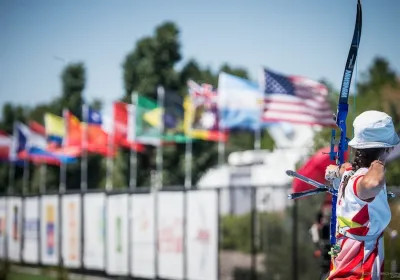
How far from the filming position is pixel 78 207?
21.3m

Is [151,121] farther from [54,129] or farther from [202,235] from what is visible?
[202,235]

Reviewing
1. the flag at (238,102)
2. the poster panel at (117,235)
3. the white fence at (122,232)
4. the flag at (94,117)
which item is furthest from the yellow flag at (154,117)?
the poster panel at (117,235)

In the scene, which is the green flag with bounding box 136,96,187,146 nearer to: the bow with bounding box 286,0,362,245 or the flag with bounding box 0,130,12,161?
the flag with bounding box 0,130,12,161

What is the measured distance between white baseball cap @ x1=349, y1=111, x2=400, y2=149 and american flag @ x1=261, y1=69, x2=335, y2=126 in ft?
40.1

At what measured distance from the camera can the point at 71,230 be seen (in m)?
21.7

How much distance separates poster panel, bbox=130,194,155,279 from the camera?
18156mm

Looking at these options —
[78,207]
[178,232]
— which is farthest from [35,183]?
[178,232]

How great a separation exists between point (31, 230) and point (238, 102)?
6.16 m

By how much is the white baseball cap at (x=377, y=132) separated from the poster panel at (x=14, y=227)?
20877 millimetres

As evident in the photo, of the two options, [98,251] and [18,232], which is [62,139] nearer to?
[18,232]

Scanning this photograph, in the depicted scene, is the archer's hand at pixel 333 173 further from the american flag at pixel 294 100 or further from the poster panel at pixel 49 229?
the poster panel at pixel 49 229

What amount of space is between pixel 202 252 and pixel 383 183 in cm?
1205

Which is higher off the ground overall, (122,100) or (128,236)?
(122,100)

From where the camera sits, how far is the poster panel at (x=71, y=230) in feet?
69.9
